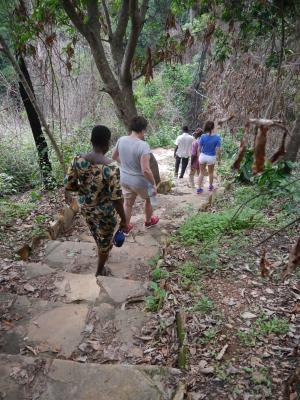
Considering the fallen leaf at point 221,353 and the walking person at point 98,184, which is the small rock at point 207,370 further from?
the walking person at point 98,184

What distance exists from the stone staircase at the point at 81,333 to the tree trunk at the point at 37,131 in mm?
2246

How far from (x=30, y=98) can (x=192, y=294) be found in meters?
4.40

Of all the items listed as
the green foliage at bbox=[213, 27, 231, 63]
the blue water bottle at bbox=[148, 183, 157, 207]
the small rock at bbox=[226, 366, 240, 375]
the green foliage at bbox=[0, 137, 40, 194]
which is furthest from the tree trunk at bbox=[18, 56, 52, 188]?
the small rock at bbox=[226, 366, 240, 375]

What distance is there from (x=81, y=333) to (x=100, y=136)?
1782mm

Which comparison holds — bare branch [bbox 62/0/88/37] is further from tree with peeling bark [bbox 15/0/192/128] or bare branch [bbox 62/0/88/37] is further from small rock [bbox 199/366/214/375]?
small rock [bbox 199/366/214/375]

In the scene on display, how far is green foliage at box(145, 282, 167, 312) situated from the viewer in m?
3.18

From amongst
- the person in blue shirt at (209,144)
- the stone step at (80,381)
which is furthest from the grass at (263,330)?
the person in blue shirt at (209,144)

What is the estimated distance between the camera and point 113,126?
51.9 feet

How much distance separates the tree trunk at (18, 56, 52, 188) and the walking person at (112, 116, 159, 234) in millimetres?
2361

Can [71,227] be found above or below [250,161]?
below

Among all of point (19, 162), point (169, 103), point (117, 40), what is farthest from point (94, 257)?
point (169, 103)

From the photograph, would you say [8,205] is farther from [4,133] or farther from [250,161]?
[4,133]

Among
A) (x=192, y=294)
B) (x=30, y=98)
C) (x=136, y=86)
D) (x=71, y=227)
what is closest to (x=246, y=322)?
(x=192, y=294)

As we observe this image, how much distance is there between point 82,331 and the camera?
2.92 metres
